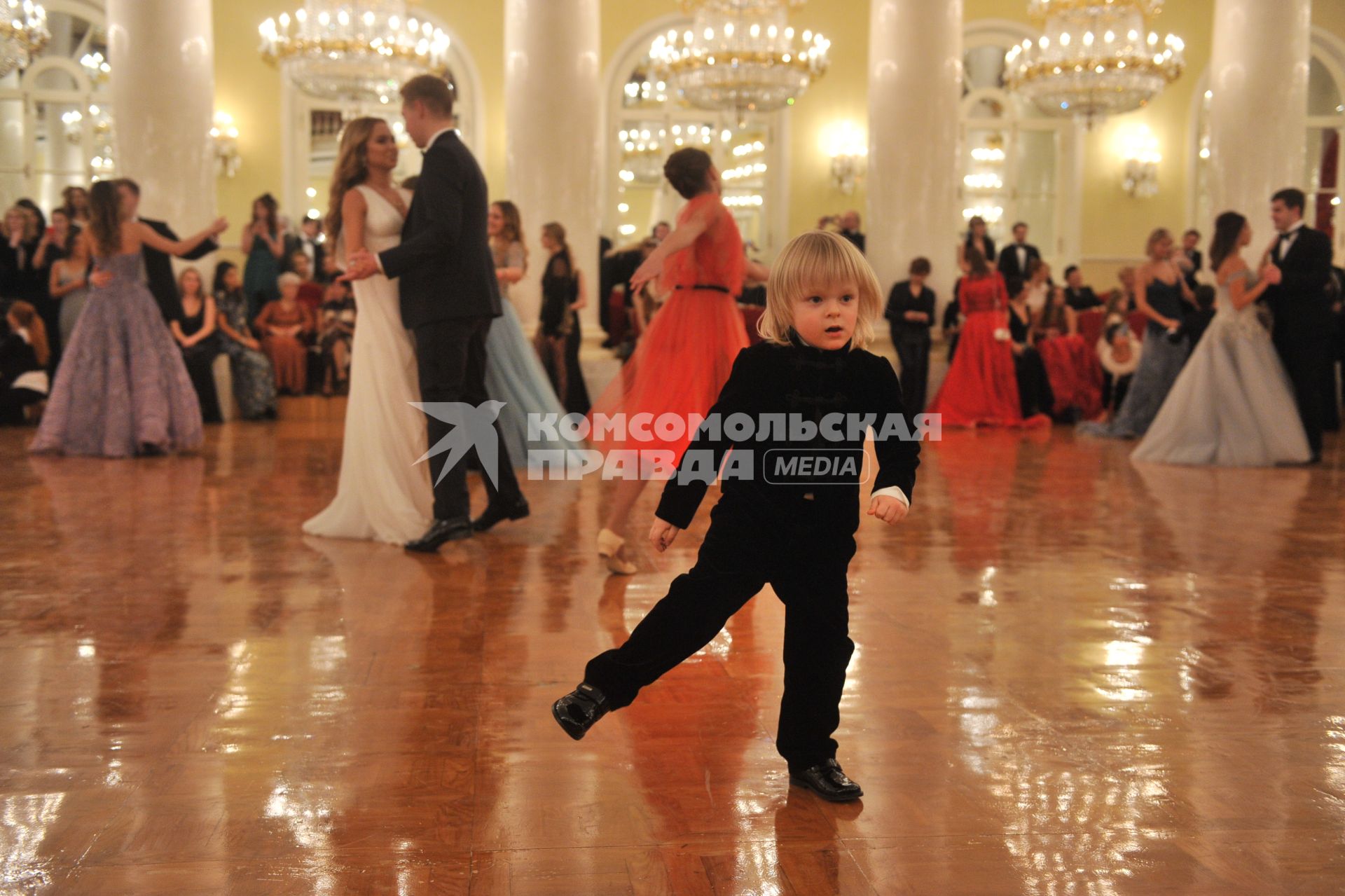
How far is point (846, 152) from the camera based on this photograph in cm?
1483

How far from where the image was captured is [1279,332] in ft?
26.0

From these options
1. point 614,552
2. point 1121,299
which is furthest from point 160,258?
point 1121,299

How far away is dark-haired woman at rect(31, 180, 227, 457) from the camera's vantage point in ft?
23.5

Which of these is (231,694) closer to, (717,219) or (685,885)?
(685,885)

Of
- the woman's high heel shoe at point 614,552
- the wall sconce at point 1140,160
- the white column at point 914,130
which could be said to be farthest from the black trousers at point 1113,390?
the woman's high heel shoe at point 614,552

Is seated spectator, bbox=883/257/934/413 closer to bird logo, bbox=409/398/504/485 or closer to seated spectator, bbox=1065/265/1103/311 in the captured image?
seated spectator, bbox=1065/265/1103/311

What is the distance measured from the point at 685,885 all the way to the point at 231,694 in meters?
1.34

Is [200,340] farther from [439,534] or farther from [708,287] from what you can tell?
[708,287]

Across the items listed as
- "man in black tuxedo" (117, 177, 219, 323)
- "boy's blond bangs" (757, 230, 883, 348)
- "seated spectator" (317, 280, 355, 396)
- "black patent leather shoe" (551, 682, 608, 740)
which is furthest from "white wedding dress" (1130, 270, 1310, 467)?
"seated spectator" (317, 280, 355, 396)

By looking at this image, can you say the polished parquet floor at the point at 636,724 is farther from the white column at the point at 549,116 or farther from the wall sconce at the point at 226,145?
the wall sconce at the point at 226,145

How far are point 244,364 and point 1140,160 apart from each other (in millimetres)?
10781

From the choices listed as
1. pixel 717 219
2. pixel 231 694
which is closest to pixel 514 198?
pixel 717 219

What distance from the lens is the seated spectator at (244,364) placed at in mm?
9938

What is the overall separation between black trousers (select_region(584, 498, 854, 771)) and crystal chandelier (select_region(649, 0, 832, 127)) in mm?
9361
